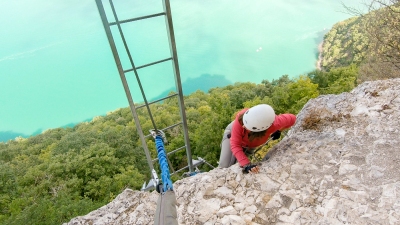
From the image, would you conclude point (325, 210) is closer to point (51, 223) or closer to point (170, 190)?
point (170, 190)

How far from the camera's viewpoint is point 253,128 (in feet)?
14.5

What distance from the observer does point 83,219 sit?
4.46m

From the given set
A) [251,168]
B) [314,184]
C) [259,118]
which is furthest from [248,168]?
[314,184]

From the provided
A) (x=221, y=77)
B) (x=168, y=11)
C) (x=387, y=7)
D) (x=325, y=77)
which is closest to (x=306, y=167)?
(x=168, y=11)

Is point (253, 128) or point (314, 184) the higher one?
point (253, 128)

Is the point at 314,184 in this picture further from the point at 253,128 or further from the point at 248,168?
the point at 253,128

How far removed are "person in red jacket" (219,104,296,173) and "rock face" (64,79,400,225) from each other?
269mm

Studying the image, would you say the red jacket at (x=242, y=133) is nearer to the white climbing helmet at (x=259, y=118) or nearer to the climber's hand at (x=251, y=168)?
the climber's hand at (x=251, y=168)

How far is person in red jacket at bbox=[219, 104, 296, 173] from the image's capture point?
4289mm

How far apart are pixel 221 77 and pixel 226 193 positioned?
45.4 m

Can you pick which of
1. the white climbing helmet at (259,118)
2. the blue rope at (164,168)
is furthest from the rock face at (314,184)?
the blue rope at (164,168)

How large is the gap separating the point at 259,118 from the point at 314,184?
1.20 metres

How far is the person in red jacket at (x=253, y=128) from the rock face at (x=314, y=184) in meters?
0.27

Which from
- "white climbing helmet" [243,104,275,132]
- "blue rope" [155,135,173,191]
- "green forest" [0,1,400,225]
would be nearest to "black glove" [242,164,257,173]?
"white climbing helmet" [243,104,275,132]
